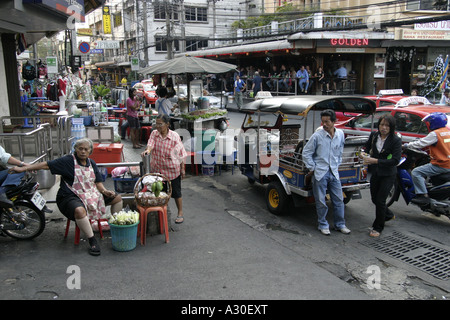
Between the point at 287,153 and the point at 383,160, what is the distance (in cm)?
201

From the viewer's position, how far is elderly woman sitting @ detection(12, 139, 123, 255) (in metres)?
4.71

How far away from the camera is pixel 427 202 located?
19.8 feet

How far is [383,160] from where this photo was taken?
17.7 ft

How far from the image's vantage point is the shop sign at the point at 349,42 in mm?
22453

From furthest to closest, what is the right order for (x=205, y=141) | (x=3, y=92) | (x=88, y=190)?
(x=3, y=92) → (x=205, y=141) → (x=88, y=190)

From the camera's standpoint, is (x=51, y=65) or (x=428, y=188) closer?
(x=428, y=188)

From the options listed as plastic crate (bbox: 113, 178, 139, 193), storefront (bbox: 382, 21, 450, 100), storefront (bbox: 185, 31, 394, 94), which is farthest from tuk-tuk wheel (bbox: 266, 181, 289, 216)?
storefront (bbox: 382, 21, 450, 100)

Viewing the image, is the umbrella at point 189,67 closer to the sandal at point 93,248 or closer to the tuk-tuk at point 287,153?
the tuk-tuk at point 287,153

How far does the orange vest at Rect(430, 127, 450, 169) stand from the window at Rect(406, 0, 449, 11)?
25315mm

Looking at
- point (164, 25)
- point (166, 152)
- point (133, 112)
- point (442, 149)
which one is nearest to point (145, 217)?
point (166, 152)

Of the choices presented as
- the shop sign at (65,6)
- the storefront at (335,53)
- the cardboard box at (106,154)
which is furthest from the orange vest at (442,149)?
the storefront at (335,53)

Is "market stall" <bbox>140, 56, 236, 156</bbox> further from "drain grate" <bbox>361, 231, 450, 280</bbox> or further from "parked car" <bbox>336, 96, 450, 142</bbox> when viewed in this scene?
"drain grate" <bbox>361, 231, 450, 280</bbox>

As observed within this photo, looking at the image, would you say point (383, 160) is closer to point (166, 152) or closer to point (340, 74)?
point (166, 152)
